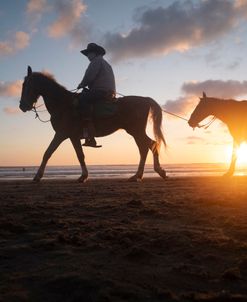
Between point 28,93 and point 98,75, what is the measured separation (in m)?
1.85

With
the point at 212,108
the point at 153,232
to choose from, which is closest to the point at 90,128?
the point at 212,108

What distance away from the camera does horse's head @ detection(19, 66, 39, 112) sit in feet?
35.1

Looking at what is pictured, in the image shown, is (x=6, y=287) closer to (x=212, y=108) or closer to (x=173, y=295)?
(x=173, y=295)

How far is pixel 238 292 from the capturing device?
7.26 ft

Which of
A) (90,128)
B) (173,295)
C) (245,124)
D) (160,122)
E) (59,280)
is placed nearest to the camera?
(173,295)

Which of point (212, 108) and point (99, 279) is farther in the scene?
point (212, 108)

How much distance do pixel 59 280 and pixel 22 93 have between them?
903 cm

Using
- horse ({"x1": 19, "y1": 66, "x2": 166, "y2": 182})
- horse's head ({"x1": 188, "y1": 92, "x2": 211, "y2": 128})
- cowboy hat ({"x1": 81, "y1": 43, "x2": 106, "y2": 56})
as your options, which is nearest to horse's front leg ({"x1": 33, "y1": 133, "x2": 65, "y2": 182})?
horse ({"x1": 19, "y1": 66, "x2": 166, "y2": 182})

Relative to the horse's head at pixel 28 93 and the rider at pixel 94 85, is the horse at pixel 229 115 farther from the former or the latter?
the horse's head at pixel 28 93

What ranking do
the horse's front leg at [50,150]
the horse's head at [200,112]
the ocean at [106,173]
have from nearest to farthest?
the horse's front leg at [50,150] < the horse's head at [200,112] < the ocean at [106,173]

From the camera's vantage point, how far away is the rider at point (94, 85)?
1051cm

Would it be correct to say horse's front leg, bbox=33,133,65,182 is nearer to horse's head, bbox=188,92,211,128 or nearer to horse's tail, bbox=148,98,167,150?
horse's tail, bbox=148,98,167,150

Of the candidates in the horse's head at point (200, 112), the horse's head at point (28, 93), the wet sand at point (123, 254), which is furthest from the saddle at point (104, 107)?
the wet sand at point (123, 254)

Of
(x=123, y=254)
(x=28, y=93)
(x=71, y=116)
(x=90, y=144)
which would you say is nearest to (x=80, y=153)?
(x=90, y=144)
